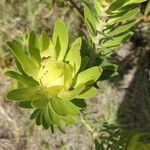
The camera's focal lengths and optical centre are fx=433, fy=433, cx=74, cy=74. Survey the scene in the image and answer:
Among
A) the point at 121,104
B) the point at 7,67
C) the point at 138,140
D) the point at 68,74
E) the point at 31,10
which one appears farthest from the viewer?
the point at 121,104

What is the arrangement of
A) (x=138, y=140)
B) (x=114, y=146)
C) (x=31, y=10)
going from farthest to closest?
(x=31, y=10), (x=114, y=146), (x=138, y=140)

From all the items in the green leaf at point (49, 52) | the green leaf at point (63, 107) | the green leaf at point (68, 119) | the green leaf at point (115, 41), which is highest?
the green leaf at point (115, 41)

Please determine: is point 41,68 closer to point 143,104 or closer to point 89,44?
point 89,44

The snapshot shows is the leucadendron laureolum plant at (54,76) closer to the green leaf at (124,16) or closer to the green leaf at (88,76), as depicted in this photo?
the green leaf at (88,76)

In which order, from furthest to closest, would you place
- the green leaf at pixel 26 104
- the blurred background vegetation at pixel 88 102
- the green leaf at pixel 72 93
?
1. the blurred background vegetation at pixel 88 102
2. the green leaf at pixel 26 104
3. the green leaf at pixel 72 93

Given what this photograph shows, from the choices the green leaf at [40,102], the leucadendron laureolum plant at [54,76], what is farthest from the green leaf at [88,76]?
the green leaf at [40,102]

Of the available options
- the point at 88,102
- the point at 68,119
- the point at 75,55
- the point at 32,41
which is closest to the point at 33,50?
the point at 32,41

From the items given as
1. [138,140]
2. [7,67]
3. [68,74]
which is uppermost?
[7,67]

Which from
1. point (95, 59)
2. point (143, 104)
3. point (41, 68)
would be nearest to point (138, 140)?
point (95, 59)
